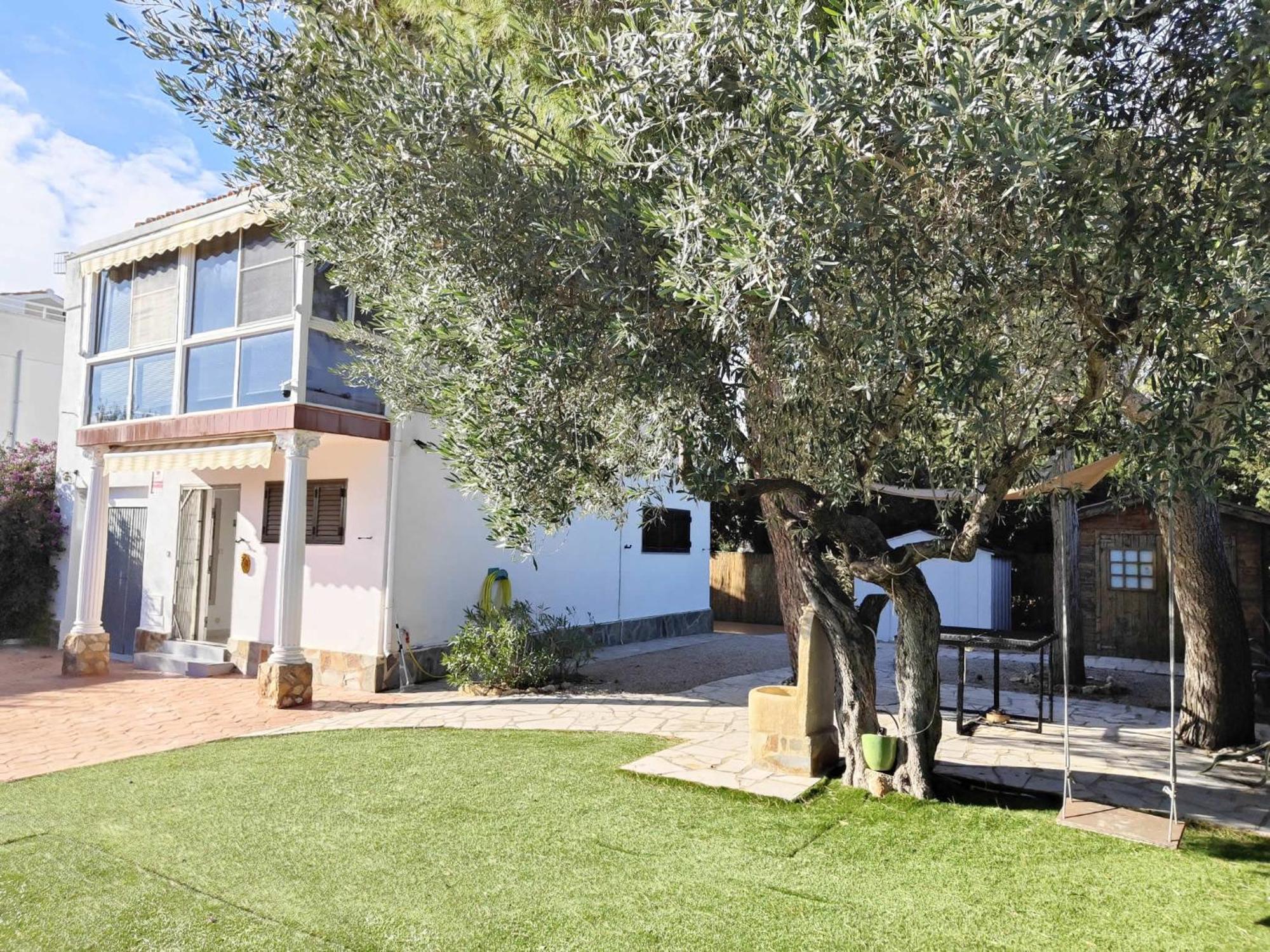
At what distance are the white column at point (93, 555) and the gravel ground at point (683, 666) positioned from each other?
25.9 ft

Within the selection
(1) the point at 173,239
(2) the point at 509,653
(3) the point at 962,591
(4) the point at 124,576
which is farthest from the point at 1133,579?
(4) the point at 124,576

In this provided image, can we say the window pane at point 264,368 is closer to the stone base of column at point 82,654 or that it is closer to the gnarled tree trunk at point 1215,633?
the stone base of column at point 82,654

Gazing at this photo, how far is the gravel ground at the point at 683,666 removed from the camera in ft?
41.3

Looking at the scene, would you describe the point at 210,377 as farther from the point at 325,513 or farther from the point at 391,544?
the point at 391,544

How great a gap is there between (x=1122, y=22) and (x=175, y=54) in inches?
237

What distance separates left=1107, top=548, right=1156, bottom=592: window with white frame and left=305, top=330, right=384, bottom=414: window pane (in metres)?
13.6

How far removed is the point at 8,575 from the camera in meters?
16.1

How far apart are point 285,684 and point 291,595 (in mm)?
1151

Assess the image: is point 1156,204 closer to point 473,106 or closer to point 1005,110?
point 1005,110

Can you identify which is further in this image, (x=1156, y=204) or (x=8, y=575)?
(x=8, y=575)

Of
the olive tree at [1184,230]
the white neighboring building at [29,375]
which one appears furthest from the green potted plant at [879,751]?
the white neighboring building at [29,375]

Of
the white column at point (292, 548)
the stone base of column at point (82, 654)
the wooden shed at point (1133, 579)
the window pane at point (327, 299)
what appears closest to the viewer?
the white column at point (292, 548)

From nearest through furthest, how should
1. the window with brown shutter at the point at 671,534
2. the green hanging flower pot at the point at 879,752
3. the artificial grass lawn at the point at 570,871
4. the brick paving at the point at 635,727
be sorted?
the artificial grass lawn at the point at 570,871, the green hanging flower pot at the point at 879,752, the brick paving at the point at 635,727, the window with brown shutter at the point at 671,534

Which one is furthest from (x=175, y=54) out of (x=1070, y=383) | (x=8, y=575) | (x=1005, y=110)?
(x=8, y=575)
